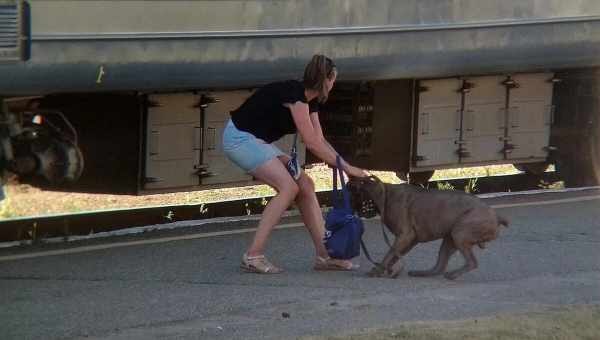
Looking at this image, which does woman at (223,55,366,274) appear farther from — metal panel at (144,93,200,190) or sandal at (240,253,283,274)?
metal panel at (144,93,200,190)

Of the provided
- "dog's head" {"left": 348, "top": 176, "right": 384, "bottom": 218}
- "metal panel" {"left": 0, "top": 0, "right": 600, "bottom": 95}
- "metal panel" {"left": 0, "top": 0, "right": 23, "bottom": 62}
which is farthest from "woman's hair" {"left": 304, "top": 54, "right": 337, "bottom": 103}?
"metal panel" {"left": 0, "top": 0, "right": 23, "bottom": 62}

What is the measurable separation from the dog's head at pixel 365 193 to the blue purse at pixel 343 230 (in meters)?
0.05

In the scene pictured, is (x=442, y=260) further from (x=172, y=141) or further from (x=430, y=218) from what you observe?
(x=172, y=141)

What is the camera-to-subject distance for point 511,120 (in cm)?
1180

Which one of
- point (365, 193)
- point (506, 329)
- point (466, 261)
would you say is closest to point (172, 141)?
point (365, 193)

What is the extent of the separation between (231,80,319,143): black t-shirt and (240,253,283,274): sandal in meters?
0.73

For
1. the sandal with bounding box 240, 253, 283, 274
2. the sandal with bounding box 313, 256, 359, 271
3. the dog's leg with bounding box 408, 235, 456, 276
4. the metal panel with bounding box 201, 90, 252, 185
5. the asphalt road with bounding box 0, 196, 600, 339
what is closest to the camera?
the asphalt road with bounding box 0, 196, 600, 339

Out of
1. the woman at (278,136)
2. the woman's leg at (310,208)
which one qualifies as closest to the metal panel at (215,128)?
the woman at (278,136)

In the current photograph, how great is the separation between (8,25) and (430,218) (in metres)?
2.90

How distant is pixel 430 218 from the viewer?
25.2 feet

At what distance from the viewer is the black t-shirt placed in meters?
7.99

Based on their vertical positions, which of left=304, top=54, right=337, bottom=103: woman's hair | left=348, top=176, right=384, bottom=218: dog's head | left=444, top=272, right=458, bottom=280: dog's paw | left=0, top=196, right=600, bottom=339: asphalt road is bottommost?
left=0, top=196, right=600, bottom=339: asphalt road

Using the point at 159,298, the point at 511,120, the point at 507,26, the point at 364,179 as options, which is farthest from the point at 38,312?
the point at 511,120

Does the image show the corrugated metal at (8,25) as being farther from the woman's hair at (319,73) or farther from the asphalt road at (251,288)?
the woman's hair at (319,73)
